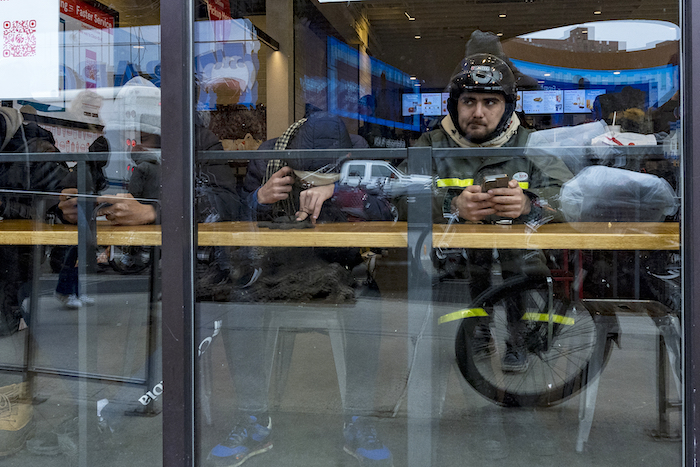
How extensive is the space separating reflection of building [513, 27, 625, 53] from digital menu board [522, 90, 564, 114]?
0.52 meters

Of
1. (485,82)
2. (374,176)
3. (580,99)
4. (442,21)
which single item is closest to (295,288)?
(374,176)

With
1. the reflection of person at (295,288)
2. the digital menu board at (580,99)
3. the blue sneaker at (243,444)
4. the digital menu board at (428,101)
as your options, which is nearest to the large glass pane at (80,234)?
the blue sneaker at (243,444)

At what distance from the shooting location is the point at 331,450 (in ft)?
5.95

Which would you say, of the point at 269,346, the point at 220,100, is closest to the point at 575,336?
the point at 269,346

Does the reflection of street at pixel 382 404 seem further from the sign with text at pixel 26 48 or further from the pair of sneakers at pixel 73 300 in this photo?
the sign with text at pixel 26 48

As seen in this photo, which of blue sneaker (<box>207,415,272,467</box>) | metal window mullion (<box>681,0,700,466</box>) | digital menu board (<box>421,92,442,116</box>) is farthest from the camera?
digital menu board (<box>421,92,442,116</box>)

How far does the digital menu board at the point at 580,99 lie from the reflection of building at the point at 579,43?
395 millimetres

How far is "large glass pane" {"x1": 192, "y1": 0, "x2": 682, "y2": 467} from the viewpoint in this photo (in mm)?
1413

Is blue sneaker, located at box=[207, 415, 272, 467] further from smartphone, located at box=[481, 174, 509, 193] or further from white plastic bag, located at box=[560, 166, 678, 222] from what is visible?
white plastic bag, located at box=[560, 166, 678, 222]

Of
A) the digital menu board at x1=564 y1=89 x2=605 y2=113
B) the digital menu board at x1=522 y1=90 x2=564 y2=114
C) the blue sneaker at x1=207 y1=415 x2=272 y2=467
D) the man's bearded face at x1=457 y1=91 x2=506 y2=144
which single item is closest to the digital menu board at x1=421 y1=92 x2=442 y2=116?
the digital menu board at x1=522 y1=90 x2=564 y2=114

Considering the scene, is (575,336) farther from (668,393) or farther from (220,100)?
(220,100)

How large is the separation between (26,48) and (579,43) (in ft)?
12.7

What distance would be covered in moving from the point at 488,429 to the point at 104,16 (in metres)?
2.14

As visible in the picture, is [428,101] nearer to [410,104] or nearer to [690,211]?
[410,104]
